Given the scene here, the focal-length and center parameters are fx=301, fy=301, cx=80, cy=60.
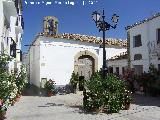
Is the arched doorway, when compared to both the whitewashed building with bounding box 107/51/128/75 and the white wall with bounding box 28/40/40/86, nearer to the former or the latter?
the whitewashed building with bounding box 107/51/128/75

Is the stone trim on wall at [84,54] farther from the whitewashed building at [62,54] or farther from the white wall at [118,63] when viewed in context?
the white wall at [118,63]

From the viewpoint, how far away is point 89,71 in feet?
91.6

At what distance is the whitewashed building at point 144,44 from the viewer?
66.4 feet

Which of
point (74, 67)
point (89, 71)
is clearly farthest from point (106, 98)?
point (89, 71)

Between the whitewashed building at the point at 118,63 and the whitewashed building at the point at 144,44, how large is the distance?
1.23m

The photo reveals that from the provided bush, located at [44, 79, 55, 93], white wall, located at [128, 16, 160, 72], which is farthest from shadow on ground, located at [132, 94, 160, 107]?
bush, located at [44, 79, 55, 93]

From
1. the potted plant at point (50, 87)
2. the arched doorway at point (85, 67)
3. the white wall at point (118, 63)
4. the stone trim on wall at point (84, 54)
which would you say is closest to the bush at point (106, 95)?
the potted plant at point (50, 87)

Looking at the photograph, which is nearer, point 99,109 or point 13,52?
point 99,109

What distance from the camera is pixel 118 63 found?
26094 millimetres

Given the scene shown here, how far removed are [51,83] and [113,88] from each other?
29.2 feet

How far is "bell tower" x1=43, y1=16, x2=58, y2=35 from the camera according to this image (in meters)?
27.0

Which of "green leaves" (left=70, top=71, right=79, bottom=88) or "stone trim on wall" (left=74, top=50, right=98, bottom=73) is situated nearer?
"green leaves" (left=70, top=71, right=79, bottom=88)

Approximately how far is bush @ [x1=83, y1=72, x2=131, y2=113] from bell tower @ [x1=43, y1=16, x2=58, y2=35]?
44.6 feet

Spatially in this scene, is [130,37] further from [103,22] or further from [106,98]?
[106,98]
